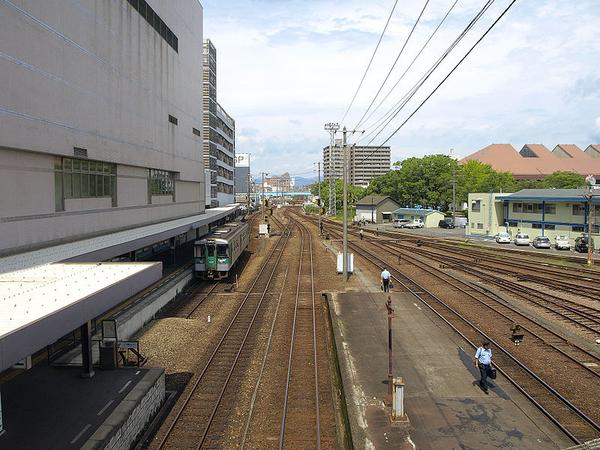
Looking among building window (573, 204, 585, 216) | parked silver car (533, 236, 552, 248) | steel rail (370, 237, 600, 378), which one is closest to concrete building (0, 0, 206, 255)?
steel rail (370, 237, 600, 378)

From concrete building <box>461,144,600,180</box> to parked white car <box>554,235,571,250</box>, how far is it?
74.3 metres

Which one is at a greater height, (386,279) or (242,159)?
(242,159)

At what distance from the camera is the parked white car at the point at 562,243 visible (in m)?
41.4

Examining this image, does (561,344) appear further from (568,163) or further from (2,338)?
(568,163)

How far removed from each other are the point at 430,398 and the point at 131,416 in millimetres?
6530

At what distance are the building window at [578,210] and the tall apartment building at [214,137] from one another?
43372mm

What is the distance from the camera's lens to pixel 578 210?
42719mm

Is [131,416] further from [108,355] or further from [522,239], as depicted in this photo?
[522,239]

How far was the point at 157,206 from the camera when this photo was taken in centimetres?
3097

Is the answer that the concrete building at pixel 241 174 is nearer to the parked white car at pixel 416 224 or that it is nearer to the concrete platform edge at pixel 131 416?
the parked white car at pixel 416 224

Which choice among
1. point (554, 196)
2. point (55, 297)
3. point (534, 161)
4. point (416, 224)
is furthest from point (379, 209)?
point (55, 297)

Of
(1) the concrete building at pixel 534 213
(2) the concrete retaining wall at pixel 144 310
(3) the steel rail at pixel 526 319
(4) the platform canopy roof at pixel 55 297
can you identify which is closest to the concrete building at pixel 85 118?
(2) the concrete retaining wall at pixel 144 310

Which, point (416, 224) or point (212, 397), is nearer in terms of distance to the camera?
point (212, 397)

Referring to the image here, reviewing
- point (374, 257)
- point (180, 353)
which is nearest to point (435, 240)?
point (374, 257)
